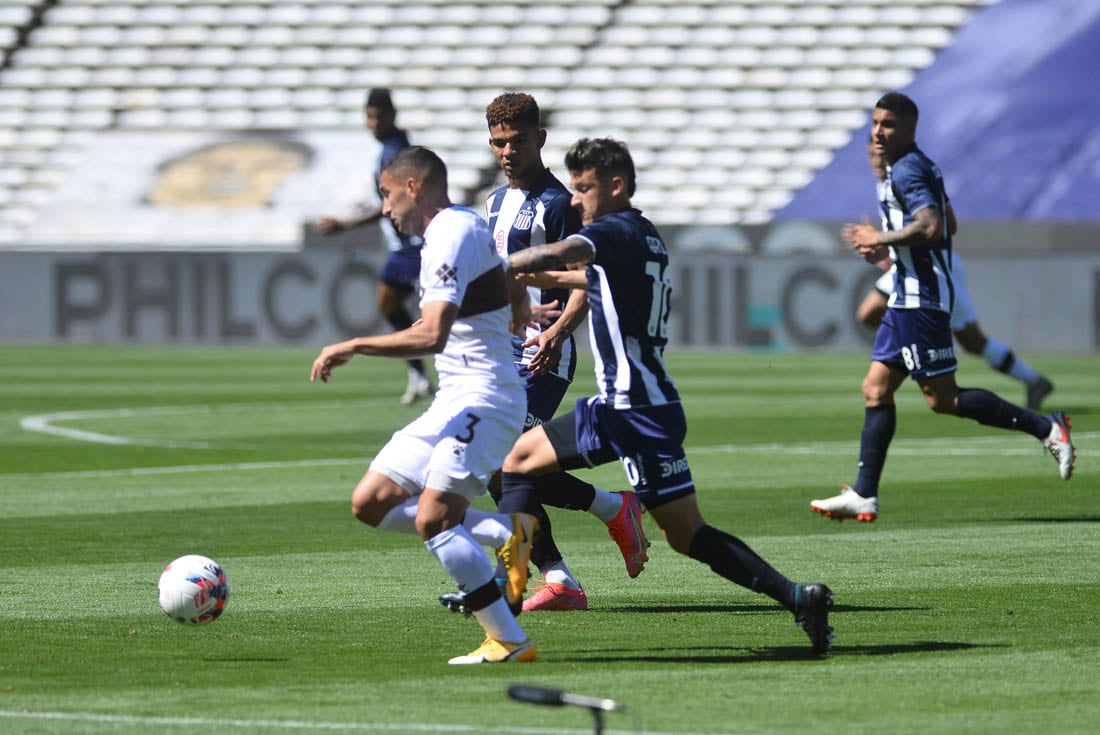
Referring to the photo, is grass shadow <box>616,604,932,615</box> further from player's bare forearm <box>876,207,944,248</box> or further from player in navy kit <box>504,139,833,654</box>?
player's bare forearm <box>876,207,944,248</box>

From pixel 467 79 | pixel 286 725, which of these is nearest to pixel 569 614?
pixel 286 725

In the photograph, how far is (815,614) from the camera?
6488 millimetres

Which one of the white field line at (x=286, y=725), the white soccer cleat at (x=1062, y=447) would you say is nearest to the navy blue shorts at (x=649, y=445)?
the white field line at (x=286, y=725)

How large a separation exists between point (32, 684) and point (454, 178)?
101 feet

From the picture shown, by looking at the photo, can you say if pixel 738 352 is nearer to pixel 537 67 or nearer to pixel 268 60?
pixel 537 67

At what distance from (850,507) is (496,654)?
4206mm

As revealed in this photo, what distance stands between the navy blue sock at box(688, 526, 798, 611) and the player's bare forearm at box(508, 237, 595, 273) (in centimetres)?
103

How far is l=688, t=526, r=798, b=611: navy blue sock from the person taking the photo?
6625mm

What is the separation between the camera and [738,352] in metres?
28.7

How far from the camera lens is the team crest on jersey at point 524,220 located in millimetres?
8250

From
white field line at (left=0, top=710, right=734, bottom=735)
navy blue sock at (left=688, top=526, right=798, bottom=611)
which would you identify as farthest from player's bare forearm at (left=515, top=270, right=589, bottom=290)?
white field line at (left=0, top=710, right=734, bottom=735)

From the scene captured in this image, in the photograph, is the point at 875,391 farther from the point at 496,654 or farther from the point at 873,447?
the point at 496,654

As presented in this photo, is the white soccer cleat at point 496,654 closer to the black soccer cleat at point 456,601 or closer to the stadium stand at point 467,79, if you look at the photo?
the black soccer cleat at point 456,601

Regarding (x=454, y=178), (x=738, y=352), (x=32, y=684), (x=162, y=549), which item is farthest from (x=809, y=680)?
(x=454, y=178)
